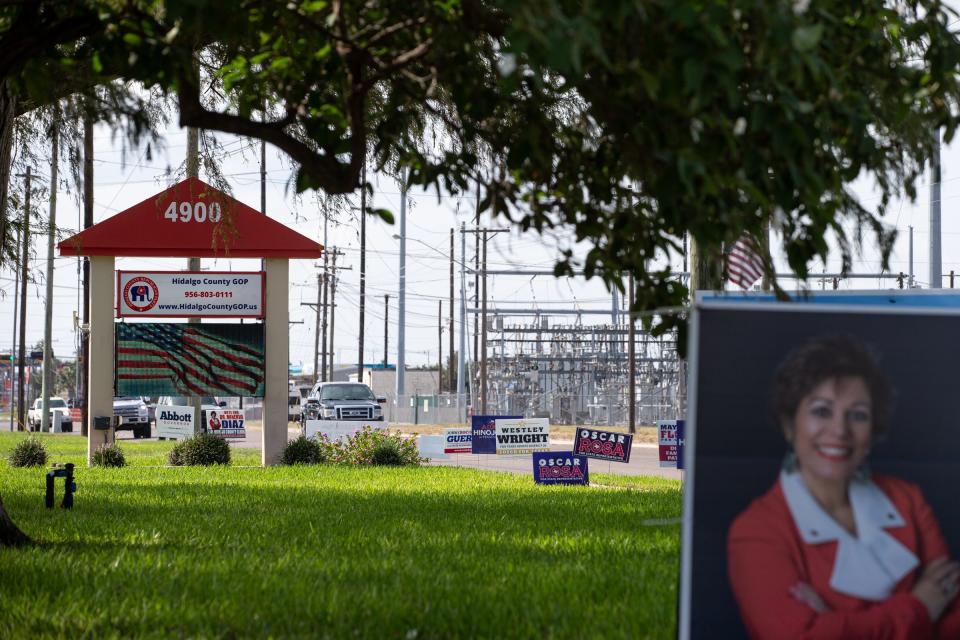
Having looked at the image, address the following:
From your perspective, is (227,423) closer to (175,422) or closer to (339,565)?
(175,422)

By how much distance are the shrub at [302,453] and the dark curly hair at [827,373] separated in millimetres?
20477

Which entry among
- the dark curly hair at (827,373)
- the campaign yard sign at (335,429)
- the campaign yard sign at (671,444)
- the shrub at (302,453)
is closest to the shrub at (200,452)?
the shrub at (302,453)

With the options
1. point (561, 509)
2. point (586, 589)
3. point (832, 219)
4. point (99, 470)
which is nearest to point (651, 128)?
point (832, 219)

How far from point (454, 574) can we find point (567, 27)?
5.50 m

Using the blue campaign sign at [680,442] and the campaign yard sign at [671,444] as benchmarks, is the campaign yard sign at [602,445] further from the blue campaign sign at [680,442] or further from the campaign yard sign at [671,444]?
the blue campaign sign at [680,442]

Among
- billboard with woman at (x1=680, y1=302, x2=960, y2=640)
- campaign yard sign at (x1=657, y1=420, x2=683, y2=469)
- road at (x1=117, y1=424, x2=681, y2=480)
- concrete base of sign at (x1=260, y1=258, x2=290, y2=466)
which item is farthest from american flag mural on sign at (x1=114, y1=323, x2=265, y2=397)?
billboard with woman at (x1=680, y1=302, x2=960, y2=640)

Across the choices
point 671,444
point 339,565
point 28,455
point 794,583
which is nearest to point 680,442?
point 671,444

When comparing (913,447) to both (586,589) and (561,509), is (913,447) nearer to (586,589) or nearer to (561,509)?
(586,589)

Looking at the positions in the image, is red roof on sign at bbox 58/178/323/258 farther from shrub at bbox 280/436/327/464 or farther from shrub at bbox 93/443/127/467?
shrub at bbox 280/436/327/464

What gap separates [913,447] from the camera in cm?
501

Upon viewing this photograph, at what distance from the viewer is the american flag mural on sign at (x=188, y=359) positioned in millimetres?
23969

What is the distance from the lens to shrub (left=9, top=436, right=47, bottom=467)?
80.2ft

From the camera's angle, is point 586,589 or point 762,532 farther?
point 586,589

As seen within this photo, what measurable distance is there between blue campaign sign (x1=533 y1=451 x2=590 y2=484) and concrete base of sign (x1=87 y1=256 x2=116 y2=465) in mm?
8411
